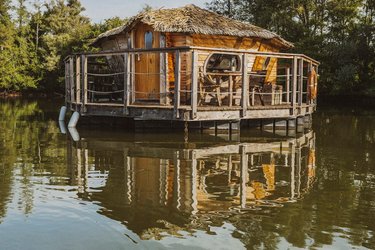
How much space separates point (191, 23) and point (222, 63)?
2332 mm

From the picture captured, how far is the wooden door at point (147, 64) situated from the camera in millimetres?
16844

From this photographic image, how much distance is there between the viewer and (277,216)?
18.6 ft

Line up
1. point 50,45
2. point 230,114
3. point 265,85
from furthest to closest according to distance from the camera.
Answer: point 50,45, point 265,85, point 230,114

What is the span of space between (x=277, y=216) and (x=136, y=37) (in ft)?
→ 42.8

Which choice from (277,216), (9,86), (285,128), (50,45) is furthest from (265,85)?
(9,86)

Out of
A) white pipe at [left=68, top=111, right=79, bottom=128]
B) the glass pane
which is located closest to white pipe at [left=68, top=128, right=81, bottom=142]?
white pipe at [left=68, top=111, right=79, bottom=128]

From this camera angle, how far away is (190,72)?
15.6 meters

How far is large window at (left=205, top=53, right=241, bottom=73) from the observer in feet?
54.2

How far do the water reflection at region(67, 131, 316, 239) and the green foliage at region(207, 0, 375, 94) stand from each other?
76.7ft

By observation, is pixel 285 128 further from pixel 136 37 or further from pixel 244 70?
pixel 136 37

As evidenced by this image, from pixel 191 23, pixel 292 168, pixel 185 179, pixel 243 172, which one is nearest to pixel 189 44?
pixel 191 23

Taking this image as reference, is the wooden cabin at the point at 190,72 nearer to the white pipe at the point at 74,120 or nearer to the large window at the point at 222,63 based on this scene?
the large window at the point at 222,63

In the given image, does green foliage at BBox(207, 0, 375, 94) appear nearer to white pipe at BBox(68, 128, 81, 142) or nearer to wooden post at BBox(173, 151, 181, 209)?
white pipe at BBox(68, 128, 81, 142)

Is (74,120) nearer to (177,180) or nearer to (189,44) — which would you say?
(189,44)
